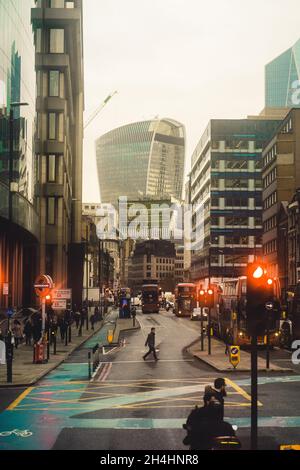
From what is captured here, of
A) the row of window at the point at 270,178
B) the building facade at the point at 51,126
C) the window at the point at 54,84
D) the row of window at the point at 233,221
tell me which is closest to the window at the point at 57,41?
the building facade at the point at 51,126

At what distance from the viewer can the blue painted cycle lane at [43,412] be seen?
647 inches

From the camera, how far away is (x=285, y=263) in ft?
326

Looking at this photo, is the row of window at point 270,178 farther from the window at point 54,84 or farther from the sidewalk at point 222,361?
the sidewalk at point 222,361

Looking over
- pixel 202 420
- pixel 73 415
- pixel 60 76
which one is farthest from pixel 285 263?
pixel 202 420

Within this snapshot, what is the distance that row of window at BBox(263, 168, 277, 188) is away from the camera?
379 feet

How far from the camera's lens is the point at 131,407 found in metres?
21.5

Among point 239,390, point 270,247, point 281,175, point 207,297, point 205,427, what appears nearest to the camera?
point 205,427

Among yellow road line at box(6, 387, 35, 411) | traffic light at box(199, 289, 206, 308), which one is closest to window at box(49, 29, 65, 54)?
traffic light at box(199, 289, 206, 308)

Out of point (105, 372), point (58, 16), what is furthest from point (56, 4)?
point (105, 372)

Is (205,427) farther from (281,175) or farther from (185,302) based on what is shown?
(281,175)

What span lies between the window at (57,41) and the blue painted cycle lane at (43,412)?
198 ft

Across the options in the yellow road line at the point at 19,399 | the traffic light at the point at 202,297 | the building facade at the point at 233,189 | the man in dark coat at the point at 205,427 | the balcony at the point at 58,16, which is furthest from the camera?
the building facade at the point at 233,189

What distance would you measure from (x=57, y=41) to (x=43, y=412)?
70.5 m
